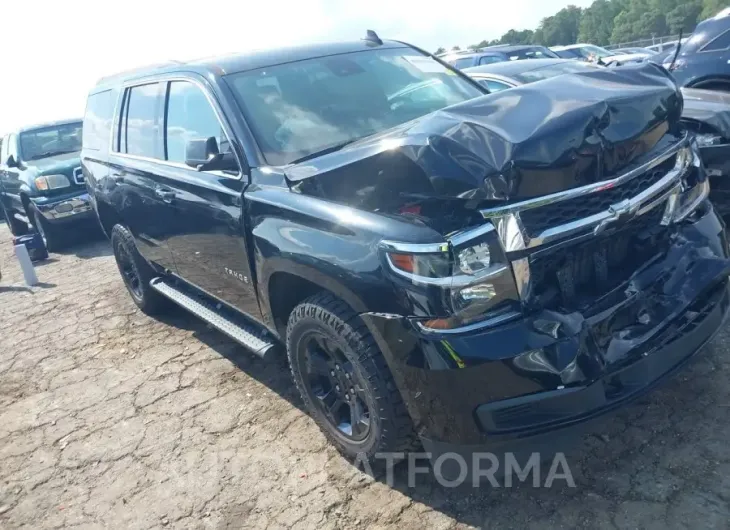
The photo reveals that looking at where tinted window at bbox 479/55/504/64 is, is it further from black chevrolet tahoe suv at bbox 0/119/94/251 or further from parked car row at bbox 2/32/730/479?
parked car row at bbox 2/32/730/479

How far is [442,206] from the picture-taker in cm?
253

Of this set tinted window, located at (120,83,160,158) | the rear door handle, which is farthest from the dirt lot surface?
tinted window, located at (120,83,160,158)

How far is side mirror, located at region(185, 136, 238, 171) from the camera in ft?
10.8

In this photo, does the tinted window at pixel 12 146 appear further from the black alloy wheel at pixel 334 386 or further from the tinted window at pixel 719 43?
the tinted window at pixel 719 43

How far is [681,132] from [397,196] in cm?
144

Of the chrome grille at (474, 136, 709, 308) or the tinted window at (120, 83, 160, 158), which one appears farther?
the tinted window at (120, 83, 160, 158)

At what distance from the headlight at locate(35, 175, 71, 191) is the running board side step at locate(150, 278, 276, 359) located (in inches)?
191

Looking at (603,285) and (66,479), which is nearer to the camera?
(603,285)

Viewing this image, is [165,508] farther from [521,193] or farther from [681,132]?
[681,132]

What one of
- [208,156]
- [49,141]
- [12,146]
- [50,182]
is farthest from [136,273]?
[12,146]

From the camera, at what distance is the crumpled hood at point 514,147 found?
2.37 meters

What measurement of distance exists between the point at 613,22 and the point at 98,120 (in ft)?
259

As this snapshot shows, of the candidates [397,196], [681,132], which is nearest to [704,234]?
[681,132]

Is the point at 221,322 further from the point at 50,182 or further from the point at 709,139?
the point at 50,182
